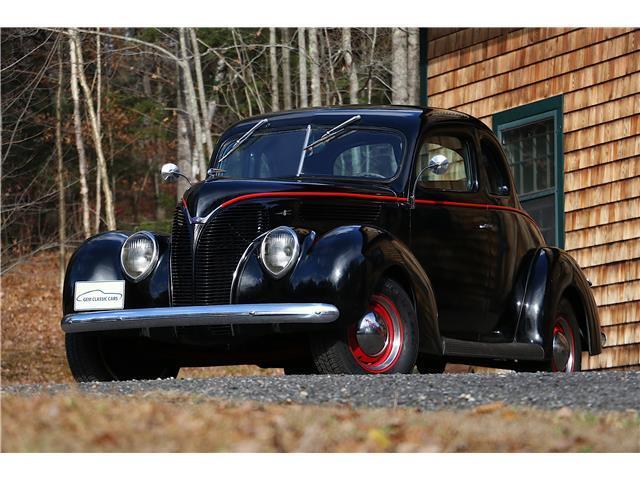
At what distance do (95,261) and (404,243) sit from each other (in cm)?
208

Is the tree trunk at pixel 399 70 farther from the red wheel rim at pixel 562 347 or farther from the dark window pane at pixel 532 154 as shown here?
the red wheel rim at pixel 562 347

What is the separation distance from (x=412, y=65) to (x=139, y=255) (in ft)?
30.6

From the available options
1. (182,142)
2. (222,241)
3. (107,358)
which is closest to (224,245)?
(222,241)

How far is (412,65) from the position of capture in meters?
17.2

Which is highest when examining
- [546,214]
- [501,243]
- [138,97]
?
[138,97]

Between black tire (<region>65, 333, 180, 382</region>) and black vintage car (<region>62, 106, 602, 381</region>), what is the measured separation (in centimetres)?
1

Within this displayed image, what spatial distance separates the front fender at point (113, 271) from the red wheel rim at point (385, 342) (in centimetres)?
136

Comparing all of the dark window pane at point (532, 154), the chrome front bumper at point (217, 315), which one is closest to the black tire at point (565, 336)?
the chrome front bumper at point (217, 315)

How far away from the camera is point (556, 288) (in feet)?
32.4

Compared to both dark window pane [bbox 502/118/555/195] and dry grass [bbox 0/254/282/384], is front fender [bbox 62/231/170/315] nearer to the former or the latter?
dark window pane [bbox 502/118/555/195]

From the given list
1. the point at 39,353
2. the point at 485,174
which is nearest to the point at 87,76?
the point at 39,353

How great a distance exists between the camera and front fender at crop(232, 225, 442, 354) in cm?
772

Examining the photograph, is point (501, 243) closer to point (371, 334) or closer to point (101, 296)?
point (371, 334)

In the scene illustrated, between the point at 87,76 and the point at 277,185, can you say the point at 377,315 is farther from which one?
the point at 87,76
